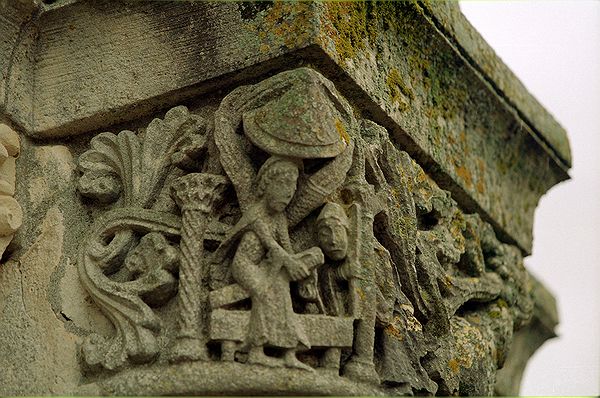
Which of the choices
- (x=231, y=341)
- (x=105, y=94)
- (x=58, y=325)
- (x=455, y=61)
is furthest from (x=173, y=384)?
(x=455, y=61)

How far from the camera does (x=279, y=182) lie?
2965mm

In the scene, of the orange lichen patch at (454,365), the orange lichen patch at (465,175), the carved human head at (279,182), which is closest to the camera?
the carved human head at (279,182)

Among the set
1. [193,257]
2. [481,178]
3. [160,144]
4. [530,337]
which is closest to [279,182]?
[193,257]

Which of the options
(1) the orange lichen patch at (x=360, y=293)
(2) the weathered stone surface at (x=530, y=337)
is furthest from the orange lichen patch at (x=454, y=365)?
(2) the weathered stone surface at (x=530, y=337)

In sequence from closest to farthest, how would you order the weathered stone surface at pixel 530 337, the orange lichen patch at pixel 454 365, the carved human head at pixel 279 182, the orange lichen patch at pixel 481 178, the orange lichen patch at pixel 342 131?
1. the carved human head at pixel 279 182
2. the orange lichen patch at pixel 342 131
3. the orange lichen patch at pixel 454 365
4. the orange lichen patch at pixel 481 178
5. the weathered stone surface at pixel 530 337

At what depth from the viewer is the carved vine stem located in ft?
9.39

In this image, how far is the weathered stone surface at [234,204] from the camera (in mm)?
2912

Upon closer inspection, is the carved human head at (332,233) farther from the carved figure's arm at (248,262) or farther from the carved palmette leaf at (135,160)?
the carved palmette leaf at (135,160)

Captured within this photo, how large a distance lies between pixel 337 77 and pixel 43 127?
32.1 inches

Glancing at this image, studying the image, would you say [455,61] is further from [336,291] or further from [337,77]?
[336,291]

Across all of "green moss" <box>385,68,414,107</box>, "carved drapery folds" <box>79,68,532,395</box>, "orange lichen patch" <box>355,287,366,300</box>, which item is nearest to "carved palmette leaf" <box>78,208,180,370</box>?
"carved drapery folds" <box>79,68,532,395</box>

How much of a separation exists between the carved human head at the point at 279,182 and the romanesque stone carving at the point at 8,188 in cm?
69

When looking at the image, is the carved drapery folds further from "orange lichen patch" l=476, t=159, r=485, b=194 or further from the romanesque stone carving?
"orange lichen patch" l=476, t=159, r=485, b=194

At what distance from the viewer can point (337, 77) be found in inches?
125
